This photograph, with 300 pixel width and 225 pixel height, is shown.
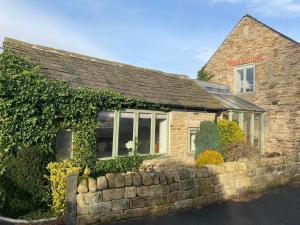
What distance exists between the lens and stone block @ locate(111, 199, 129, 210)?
7.18 m

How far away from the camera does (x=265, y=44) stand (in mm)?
18969

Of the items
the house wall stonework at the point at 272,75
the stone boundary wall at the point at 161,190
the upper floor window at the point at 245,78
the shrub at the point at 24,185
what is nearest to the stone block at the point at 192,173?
the stone boundary wall at the point at 161,190

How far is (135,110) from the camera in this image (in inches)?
474

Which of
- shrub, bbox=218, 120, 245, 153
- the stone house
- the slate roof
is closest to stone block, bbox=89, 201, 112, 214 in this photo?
the stone house

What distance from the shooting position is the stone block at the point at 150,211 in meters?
7.61

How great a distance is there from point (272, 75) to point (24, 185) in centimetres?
1559

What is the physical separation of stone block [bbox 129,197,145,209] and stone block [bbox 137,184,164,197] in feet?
0.40

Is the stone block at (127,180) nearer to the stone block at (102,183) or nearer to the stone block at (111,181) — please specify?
the stone block at (111,181)

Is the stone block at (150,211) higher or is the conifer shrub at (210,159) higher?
the conifer shrub at (210,159)

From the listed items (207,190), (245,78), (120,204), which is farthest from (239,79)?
(120,204)

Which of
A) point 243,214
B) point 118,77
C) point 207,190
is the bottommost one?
point 243,214

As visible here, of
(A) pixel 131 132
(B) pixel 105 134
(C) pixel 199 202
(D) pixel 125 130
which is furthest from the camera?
(A) pixel 131 132

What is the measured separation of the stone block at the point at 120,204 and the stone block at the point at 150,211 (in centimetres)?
52

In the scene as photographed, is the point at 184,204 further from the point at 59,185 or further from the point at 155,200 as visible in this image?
the point at 59,185
